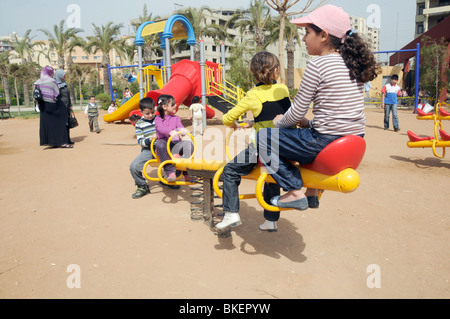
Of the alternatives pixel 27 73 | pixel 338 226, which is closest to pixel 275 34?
pixel 27 73

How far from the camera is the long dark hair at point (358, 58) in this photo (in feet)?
7.25

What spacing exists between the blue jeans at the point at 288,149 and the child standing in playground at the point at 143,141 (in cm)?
250

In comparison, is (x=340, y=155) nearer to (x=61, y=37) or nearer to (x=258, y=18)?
(x=258, y=18)

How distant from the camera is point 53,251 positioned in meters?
3.11

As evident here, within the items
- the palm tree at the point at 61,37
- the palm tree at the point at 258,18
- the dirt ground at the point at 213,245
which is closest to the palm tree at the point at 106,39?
the palm tree at the point at 61,37

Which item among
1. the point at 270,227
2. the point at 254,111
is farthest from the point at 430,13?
the point at 254,111

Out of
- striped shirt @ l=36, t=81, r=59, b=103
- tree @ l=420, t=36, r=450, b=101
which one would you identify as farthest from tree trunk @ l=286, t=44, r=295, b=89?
striped shirt @ l=36, t=81, r=59, b=103

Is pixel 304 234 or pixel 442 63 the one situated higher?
pixel 442 63

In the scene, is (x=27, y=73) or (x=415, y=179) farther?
(x=27, y=73)

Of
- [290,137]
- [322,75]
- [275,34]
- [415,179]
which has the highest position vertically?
[275,34]

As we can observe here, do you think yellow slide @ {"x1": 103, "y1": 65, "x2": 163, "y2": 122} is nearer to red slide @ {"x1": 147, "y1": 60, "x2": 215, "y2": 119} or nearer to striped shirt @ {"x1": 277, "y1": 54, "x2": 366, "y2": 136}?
red slide @ {"x1": 147, "y1": 60, "x2": 215, "y2": 119}

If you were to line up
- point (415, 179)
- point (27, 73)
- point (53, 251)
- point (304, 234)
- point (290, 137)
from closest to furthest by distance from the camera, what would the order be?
1. point (290, 137)
2. point (53, 251)
3. point (304, 234)
4. point (415, 179)
5. point (27, 73)

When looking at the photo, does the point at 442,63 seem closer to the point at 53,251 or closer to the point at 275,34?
the point at 275,34

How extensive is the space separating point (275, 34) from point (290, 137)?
30966 millimetres
